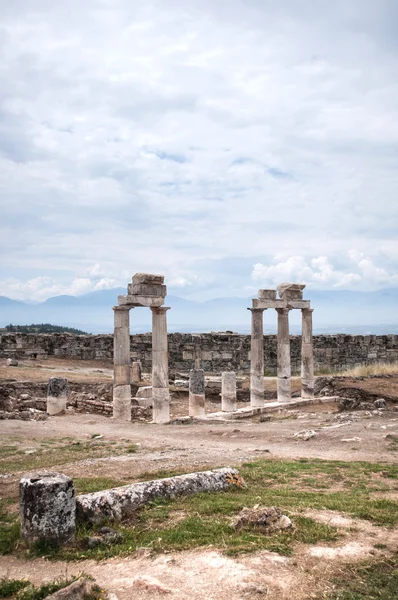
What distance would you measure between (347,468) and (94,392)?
16207 millimetres

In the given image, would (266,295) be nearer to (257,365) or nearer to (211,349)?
(257,365)

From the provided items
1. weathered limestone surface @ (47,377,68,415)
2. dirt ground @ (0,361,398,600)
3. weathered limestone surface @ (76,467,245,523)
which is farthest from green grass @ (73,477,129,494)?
weathered limestone surface @ (47,377,68,415)

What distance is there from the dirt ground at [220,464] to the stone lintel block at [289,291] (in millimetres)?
5059

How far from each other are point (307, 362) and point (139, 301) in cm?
1000

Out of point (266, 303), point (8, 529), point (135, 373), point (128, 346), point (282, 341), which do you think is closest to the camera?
point (8, 529)

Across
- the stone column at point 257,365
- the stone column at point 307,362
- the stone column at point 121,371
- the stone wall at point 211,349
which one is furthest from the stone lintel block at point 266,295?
the stone wall at point 211,349

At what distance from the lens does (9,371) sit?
26.7m

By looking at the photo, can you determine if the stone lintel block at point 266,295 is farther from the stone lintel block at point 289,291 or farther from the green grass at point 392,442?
the green grass at point 392,442

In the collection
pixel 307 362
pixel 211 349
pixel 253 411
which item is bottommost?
pixel 253 411

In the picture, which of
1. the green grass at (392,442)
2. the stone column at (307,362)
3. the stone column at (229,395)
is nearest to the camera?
the green grass at (392,442)

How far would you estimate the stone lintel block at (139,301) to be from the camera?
1950 centimetres

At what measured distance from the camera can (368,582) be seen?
529 centimetres

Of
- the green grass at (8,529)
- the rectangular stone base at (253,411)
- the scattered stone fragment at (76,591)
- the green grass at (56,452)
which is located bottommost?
the rectangular stone base at (253,411)

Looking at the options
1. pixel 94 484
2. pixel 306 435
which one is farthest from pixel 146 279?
pixel 94 484
